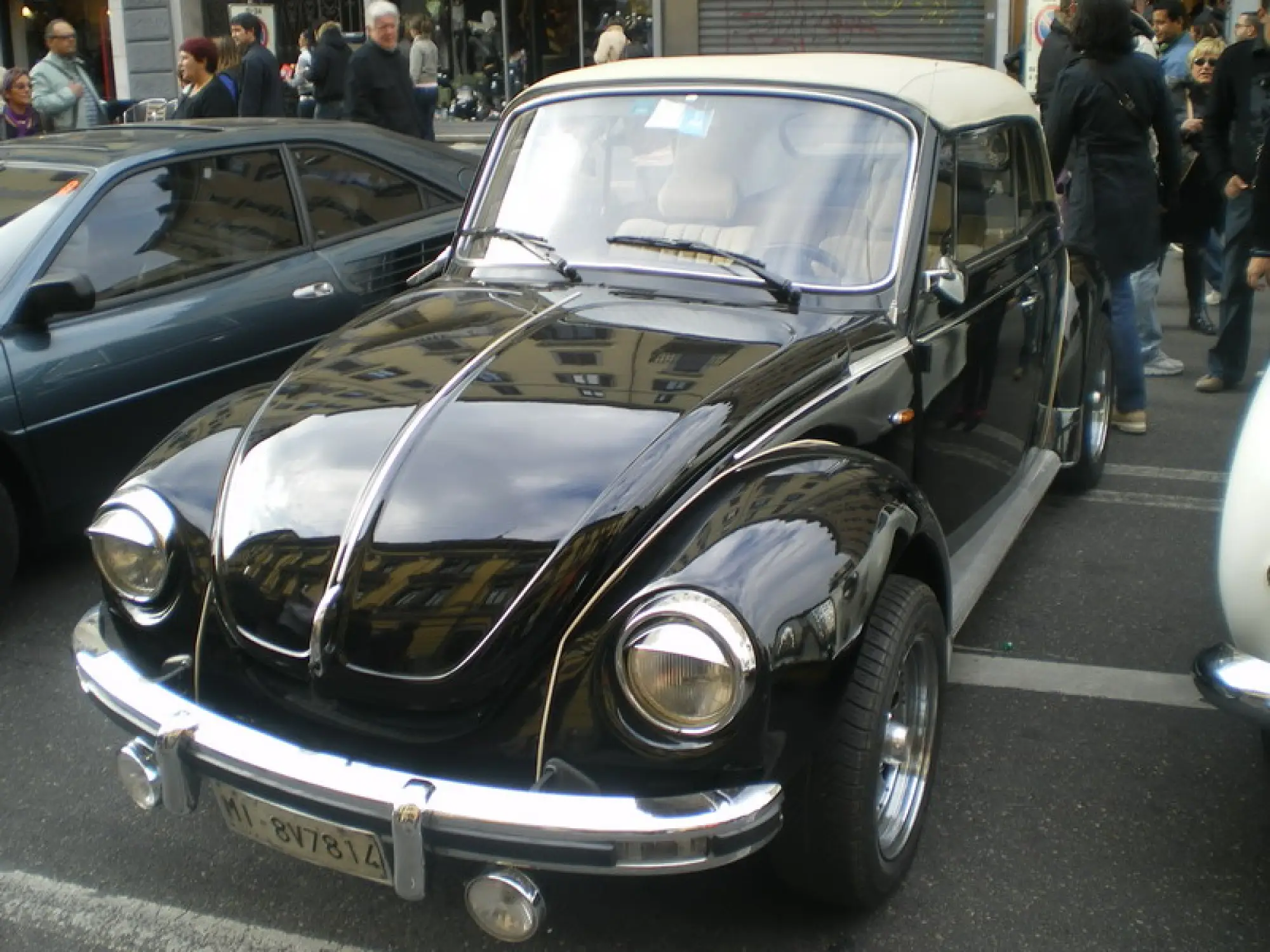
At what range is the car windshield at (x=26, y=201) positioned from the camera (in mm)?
4785

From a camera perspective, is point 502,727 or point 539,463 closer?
point 502,727

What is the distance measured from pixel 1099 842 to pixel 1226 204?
17.8 feet

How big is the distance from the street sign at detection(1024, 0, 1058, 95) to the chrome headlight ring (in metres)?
9.40

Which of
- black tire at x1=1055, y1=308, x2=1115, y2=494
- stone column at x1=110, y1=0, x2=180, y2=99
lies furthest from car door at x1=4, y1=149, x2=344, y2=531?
stone column at x1=110, y1=0, x2=180, y2=99

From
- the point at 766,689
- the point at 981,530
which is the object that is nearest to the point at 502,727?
the point at 766,689

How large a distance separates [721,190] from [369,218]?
281cm

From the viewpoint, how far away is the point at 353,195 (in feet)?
19.7

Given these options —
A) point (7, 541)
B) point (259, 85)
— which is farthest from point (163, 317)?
point (259, 85)

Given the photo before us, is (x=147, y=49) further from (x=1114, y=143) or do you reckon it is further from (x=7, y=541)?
(x=7, y=541)

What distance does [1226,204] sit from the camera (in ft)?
24.6

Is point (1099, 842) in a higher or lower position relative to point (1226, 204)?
lower

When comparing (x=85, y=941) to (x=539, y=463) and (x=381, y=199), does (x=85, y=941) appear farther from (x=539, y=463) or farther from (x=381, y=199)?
(x=381, y=199)

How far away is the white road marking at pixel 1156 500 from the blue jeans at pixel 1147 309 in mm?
1613

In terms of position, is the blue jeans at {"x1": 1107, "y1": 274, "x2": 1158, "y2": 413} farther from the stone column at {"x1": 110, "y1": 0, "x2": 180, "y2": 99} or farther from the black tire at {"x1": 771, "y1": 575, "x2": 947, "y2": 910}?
the stone column at {"x1": 110, "y1": 0, "x2": 180, "y2": 99}
